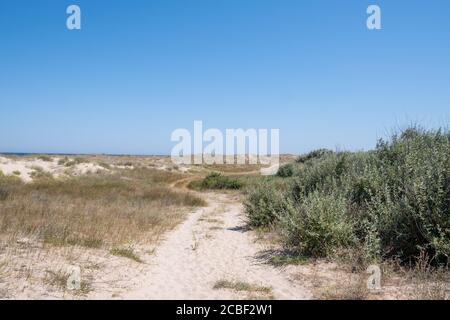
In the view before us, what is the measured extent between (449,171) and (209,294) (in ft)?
16.0

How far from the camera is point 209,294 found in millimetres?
6012

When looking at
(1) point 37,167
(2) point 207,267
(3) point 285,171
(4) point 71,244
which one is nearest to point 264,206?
(2) point 207,267

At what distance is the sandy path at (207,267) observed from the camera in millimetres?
6094

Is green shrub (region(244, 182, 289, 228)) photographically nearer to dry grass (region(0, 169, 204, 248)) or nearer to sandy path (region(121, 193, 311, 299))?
sandy path (region(121, 193, 311, 299))

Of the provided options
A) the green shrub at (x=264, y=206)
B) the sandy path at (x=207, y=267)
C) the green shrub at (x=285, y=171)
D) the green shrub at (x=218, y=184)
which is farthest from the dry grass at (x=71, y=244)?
the green shrub at (x=285, y=171)

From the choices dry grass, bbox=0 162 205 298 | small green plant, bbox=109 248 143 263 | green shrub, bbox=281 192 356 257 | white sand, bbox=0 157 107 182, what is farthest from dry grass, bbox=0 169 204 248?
white sand, bbox=0 157 107 182

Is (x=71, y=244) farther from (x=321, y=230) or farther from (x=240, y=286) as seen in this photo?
(x=321, y=230)

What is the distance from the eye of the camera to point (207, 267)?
8.05 m

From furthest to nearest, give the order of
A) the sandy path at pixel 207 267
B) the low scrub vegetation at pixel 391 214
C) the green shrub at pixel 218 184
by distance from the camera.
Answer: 1. the green shrub at pixel 218 184
2. the low scrub vegetation at pixel 391 214
3. the sandy path at pixel 207 267

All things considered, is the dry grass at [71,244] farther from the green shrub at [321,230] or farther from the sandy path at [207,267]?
the green shrub at [321,230]

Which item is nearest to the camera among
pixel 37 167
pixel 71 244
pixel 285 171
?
pixel 71 244

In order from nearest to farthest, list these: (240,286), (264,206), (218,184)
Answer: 1. (240,286)
2. (264,206)
3. (218,184)
